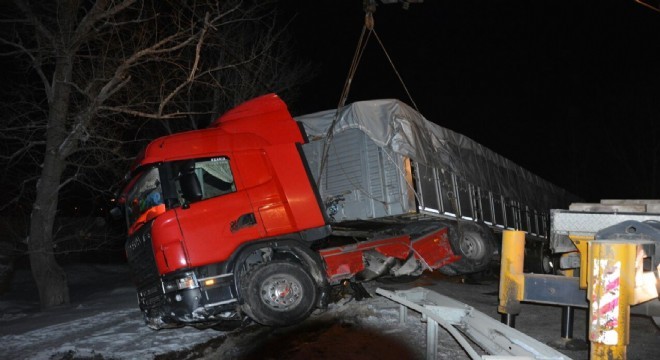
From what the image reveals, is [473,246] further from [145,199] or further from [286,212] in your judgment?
[145,199]

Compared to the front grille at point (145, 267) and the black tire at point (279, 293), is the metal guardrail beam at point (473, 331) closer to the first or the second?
the black tire at point (279, 293)

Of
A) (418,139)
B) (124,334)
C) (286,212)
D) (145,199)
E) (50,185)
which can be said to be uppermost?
(50,185)

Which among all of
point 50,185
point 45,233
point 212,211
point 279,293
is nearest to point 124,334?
point 212,211

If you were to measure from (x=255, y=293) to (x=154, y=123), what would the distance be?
676 inches

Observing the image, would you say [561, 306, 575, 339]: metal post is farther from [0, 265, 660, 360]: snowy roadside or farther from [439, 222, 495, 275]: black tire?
[439, 222, 495, 275]: black tire

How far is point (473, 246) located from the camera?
34.3 feet

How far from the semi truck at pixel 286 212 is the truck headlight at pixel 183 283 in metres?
0.01

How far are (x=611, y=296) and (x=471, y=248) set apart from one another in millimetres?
6670

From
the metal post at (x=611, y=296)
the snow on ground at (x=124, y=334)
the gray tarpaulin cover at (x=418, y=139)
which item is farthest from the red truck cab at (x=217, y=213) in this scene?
the metal post at (x=611, y=296)

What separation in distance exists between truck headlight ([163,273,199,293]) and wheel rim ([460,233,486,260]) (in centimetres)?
530

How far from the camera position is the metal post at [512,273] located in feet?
→ 16.1

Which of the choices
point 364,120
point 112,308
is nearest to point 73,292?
point 112,308

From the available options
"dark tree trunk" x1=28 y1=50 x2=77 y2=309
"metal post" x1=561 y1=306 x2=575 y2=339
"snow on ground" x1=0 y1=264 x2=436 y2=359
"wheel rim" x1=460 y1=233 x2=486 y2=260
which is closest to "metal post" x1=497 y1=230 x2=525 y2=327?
"metal post" x1=561 y1=306 x2=575 y2=339

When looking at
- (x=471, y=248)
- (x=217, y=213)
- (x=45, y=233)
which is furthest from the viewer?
(x=45, y=233)
